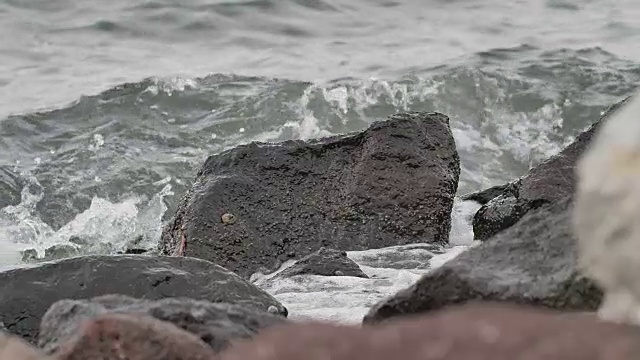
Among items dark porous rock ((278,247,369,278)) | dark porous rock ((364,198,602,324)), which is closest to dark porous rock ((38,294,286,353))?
dark porous rock ((364,198,602,324))

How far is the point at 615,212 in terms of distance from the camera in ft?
6.27

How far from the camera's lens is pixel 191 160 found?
9305 millimetres

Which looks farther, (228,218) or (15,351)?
(228,218)

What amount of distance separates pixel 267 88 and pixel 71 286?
24.3 ft

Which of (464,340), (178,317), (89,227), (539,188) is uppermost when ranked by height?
(464,340)

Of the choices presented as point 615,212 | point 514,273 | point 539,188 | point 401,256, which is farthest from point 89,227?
point 615,212

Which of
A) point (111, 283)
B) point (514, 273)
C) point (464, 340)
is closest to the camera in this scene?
point (464, 340)

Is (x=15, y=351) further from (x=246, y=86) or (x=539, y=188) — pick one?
(x=246, y=86)

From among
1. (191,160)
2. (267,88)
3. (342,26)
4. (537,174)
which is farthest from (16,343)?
(342,26)

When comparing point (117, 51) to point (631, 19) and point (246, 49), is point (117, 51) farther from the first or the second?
point (631, 19)

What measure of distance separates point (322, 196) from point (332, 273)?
1.11 metres

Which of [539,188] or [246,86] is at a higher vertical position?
[539,188]

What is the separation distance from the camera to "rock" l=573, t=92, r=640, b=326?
188cm

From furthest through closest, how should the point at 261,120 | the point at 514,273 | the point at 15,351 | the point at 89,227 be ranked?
the point at 261,120 → the point at 89,227 → the point at 514,273 → the point at 15,351
